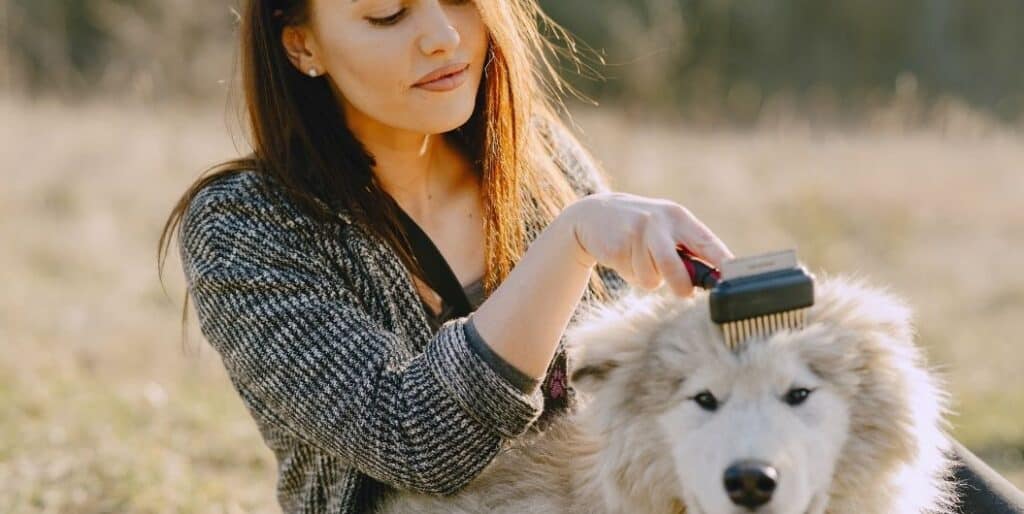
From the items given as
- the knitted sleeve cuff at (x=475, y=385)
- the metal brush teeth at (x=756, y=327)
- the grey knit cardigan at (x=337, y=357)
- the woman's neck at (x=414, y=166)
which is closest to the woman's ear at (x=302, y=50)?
the woman's neck at (x=414, y=166)

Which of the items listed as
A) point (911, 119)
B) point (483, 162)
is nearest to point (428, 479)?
point (483, 162)

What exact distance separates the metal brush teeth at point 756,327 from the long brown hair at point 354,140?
86 cm

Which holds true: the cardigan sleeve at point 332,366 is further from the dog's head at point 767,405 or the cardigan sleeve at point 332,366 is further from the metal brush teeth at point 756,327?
the metal brush teeth at point 756,327

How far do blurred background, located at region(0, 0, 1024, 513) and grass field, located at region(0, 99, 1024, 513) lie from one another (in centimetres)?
2

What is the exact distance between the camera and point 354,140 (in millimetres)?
2818

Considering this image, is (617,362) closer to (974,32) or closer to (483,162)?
(483,162)

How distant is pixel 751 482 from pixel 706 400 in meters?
0.27

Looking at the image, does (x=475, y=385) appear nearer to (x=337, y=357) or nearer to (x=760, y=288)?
(x=337, y=357)

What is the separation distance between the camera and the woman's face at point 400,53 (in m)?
2.61

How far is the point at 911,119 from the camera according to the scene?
1028 centimetres

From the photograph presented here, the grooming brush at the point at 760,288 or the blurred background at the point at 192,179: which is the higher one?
the grooming brush at the point at 760,288

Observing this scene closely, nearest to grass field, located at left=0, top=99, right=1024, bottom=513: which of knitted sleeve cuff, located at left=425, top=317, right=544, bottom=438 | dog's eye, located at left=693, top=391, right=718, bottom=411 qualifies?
knitted sleeve cuff, located at left=425, top=317, right=544, bottom=438

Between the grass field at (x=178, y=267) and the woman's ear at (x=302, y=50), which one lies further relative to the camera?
the grass field at (x=178, y=267)

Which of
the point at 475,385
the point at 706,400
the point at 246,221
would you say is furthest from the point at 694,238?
the point at 246,221
